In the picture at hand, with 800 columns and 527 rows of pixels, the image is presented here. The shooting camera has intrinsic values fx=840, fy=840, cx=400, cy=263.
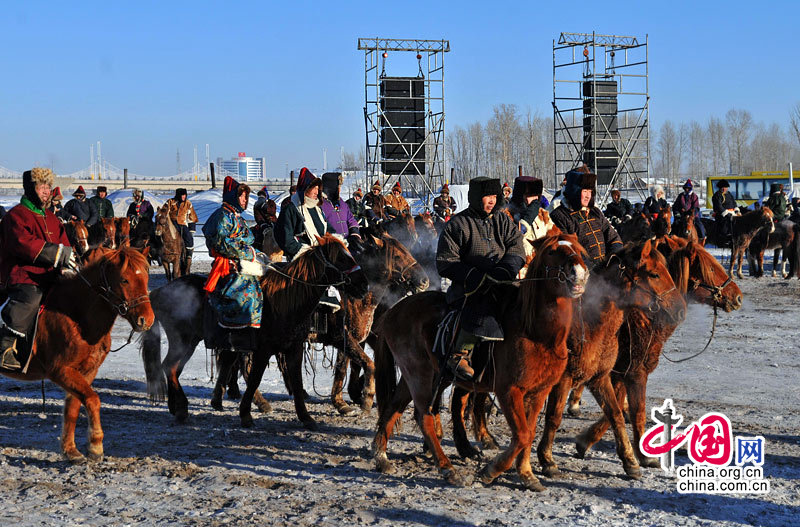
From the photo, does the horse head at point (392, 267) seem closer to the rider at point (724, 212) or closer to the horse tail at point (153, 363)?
the horse tail at point (153, 363)

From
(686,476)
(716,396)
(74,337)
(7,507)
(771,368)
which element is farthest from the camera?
(771,368)

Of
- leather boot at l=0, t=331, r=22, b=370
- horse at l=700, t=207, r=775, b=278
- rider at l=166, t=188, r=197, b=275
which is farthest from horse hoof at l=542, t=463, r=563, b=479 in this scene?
horse at l=700, t=207, r=775, b=278

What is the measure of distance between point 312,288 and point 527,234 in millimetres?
2113

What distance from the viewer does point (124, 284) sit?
6328 millimetres

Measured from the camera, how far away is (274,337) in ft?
25.5

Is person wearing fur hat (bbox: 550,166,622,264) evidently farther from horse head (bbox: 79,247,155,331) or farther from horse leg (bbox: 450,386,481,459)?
horse head (bbox: 79,247,155,331)

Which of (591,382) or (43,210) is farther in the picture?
(43,210)

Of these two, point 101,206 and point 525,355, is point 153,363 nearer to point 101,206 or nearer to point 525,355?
point 525,355

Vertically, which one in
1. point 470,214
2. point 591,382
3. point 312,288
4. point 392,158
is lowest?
point 591,382

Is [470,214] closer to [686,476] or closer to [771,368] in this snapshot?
[686,476]

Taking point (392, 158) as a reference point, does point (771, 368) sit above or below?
below

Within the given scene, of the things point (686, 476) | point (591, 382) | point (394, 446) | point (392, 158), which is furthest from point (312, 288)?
point (392, 158)

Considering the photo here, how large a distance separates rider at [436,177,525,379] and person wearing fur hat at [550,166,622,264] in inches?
49.1

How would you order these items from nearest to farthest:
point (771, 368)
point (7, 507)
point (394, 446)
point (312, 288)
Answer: point (7, 507) < point (394, 446) < point (312, 288) < point (771, 368)
